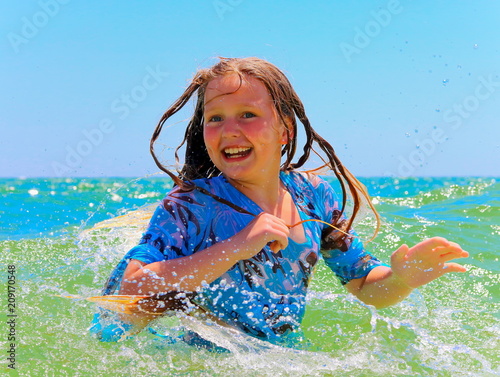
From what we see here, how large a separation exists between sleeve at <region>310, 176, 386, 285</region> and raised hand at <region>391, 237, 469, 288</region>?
0.27 meters

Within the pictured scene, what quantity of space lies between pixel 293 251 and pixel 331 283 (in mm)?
1854

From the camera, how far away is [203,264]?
231 centimetres

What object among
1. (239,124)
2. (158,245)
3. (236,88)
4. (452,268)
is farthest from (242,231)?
(452,268)

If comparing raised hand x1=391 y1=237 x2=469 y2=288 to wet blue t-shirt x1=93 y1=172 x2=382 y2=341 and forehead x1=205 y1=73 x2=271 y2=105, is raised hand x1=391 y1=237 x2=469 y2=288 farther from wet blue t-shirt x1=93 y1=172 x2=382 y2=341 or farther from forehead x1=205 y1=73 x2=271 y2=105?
forehead x1=205 y1=73 x2=271 y2=105

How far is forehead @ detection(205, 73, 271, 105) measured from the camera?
259 centimetres

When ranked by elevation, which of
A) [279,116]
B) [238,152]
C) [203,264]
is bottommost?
[203,264]

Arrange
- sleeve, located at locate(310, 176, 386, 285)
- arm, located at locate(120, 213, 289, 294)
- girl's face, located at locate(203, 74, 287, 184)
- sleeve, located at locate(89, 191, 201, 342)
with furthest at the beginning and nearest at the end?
sleeve, located at locate(310, 176, 386, 285), girl's face, located at locate(203, 74, 287, 184), sleeve, located at locate(89, 191, 201, 342), arm, located at locate(120, 213, 289, 294)

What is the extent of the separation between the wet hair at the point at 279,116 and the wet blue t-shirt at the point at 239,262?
15 centimetres

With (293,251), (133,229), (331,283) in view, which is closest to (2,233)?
(133,229)

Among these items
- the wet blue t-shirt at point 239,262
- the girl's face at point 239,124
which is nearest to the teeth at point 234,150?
the girl's face at point 239,124

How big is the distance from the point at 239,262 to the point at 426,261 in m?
0.89

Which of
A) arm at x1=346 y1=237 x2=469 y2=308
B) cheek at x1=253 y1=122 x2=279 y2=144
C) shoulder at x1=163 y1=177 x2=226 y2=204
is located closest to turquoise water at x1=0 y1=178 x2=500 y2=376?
arm at x1=346 y1=237 x2=469 y2=308

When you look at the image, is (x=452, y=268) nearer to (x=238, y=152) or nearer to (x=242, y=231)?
(x=242, y=231)

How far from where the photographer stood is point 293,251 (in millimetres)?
2758
